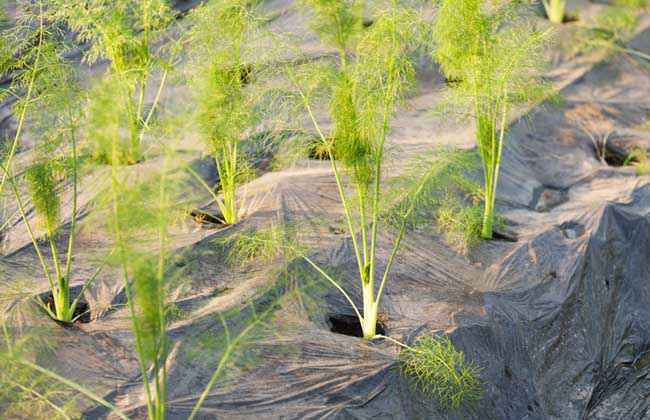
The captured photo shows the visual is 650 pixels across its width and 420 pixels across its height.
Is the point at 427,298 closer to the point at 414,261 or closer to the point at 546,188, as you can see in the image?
the point at 414,261

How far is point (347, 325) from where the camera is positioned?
15.7ft

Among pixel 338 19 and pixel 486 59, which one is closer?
pixel 338 19

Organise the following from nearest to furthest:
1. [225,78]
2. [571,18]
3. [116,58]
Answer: [225,78]
[116,58]
[571,18]

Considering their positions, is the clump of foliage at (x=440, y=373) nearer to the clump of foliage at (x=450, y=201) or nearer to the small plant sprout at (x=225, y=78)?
the clump of foliage at (x=450, y=201)

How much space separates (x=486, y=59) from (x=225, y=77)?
1591 mm

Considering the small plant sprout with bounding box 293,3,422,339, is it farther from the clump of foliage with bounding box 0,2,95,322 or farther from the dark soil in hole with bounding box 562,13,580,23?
the dark soil in hole with bounding box 562,13,580,23

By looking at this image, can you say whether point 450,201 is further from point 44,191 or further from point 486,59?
point 44,191

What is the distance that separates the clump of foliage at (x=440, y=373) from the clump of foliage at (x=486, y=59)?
55.0 inches

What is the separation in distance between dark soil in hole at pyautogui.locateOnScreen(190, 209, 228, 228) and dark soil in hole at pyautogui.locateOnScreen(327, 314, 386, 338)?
3.62ft

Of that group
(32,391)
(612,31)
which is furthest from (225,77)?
(612,31)

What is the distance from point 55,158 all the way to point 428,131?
301cm

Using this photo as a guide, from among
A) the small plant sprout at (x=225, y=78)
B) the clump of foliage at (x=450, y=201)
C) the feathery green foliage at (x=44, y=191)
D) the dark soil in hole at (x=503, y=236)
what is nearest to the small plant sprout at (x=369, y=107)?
the clump of foliage at (x=450, y=201)

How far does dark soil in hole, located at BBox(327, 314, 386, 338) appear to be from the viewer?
4750 millimetres

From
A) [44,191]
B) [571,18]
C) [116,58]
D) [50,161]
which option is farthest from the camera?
[571,18]
